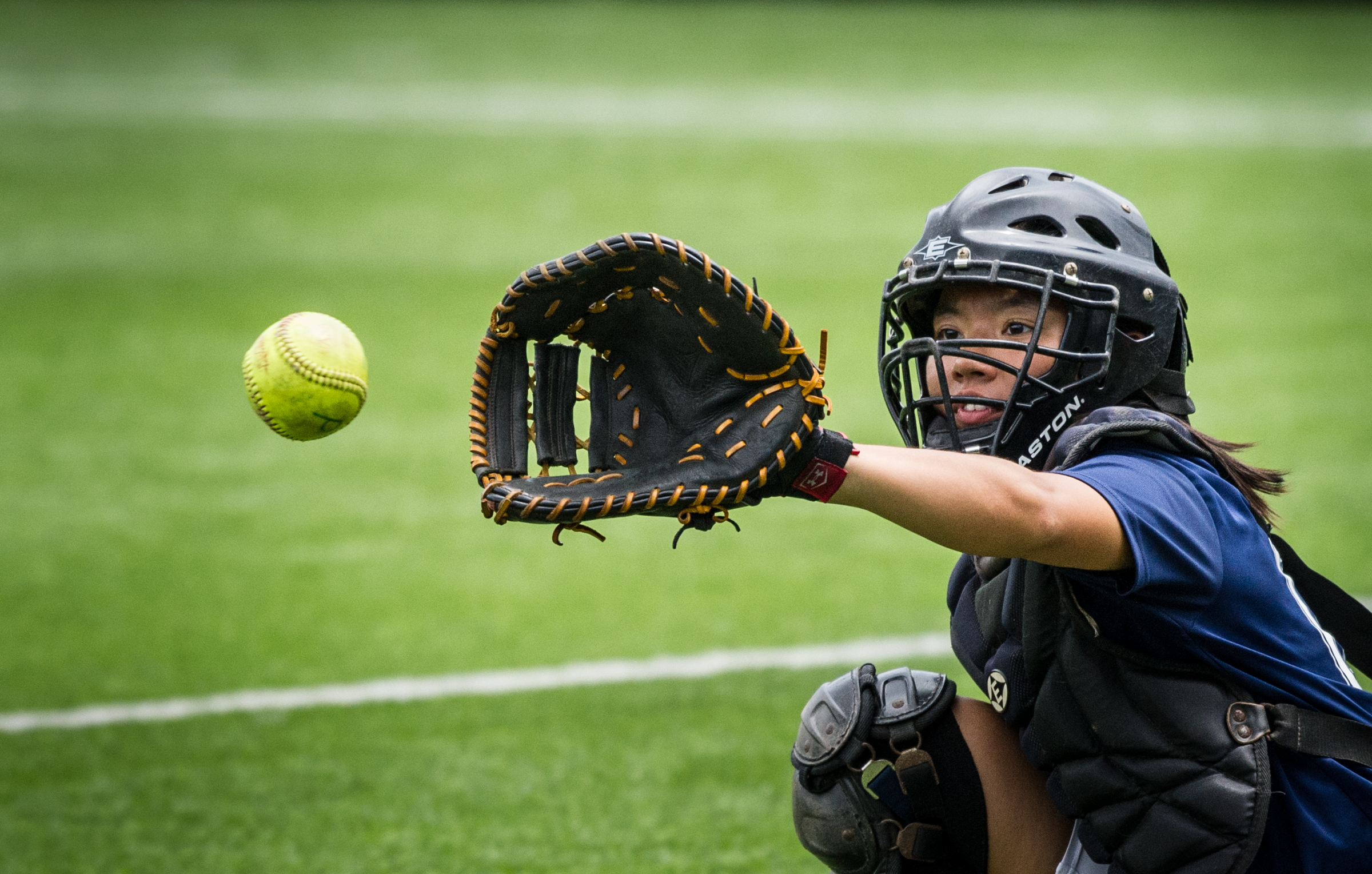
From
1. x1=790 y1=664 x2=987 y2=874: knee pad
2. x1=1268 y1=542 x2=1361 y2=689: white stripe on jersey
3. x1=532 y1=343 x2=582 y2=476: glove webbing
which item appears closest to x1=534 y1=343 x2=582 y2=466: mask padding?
x1=532 y1=343 x2=582 y2=476: glove webbing

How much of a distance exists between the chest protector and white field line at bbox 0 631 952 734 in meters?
2.15

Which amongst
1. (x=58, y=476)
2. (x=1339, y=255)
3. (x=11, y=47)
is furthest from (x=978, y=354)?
(x=11, y=47)

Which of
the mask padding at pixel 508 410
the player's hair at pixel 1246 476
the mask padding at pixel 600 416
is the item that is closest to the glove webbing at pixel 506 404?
the mask padding at pixel 508 410

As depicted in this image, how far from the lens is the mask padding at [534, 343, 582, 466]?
8.07ft

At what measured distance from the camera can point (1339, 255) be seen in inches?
394

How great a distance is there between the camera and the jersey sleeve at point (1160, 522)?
2.07m

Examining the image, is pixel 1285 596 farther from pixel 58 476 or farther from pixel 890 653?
pixel 58 476

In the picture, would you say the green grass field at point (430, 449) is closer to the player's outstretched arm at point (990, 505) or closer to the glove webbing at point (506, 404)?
the glove webbing at point (506, 404)

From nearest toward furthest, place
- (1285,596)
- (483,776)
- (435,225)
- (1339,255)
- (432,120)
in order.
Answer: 1. (1285,596)
2. (483,776)
3. (1339,255)
4. (435,225)
5. (432,120)

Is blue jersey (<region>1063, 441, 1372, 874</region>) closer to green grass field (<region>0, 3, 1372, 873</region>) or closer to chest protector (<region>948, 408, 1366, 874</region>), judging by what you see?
chest protector (<region>948, 408, 1366, 874</region>)

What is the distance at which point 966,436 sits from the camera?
2463mm

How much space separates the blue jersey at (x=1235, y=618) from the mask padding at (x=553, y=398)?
823mm

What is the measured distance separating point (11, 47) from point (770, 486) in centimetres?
1808

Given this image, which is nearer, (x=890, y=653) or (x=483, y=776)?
(x=483, y=776)
